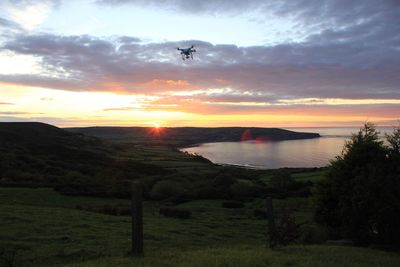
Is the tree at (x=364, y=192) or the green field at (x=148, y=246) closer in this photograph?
the green field at (x=148, y=246)

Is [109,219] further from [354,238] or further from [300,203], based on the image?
[300,203]

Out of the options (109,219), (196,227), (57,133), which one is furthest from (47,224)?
(57,133)

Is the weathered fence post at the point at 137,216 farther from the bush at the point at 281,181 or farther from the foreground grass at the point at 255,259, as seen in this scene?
the bush at the point at 281,181

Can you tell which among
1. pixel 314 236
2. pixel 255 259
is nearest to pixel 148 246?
pixel 255 259

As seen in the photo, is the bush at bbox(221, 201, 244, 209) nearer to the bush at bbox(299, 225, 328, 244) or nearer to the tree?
the bush at bbox(299, 225, 328, 244)

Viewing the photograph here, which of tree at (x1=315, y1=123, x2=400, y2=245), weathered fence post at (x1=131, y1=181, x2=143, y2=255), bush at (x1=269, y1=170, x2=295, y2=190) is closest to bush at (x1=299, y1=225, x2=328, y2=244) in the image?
tree at (x1=315, y1=123, x2=400, y2=245)

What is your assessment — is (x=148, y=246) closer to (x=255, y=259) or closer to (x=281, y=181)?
(x=255, y=259)

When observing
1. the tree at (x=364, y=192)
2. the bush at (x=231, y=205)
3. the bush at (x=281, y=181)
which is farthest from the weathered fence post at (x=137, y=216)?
the bush at (x=281, y=181)
